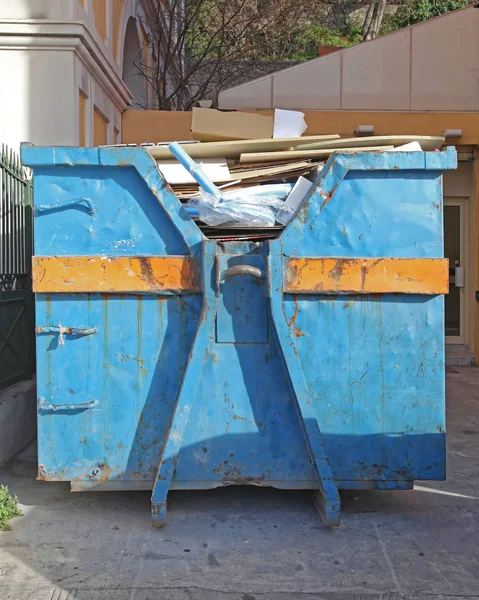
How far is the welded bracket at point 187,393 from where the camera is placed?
375 centimetres

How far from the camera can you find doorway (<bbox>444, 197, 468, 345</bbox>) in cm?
1025

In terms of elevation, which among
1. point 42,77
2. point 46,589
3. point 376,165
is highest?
point 42,77

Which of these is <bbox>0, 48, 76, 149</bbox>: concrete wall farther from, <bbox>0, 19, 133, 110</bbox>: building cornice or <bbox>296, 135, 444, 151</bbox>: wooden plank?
<bbox>296, 135, 444, 151</bbox>: wooden plank

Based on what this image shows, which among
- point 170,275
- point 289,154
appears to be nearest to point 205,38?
point 289,154

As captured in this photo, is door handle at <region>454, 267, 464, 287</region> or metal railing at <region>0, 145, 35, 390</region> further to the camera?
door handle at <region>454, 267, 464, 287</region>

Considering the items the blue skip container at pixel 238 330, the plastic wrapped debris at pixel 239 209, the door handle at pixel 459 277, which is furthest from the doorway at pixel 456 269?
the plastic wrapped debris at pixel 239 209

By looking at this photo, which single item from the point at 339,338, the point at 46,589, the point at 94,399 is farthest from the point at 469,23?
the point at 46,589

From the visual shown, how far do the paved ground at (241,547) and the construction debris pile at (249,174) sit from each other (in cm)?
156

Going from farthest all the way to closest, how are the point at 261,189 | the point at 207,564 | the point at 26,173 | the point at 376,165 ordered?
the point at 26,173, the point at 261,189, the point at 376,165, the point at 207,564

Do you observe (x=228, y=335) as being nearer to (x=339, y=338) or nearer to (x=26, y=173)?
(x=339, y=338)

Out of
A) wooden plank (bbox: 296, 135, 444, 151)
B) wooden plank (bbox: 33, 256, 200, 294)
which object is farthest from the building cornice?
wooden plank (bbox: 33, 256, 200, 294)

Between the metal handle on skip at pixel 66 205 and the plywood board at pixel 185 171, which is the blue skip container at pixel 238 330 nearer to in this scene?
the metal handle on skip at pixel 66 205

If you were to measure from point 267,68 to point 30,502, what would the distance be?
48.8ft

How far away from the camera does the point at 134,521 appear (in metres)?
3.89
